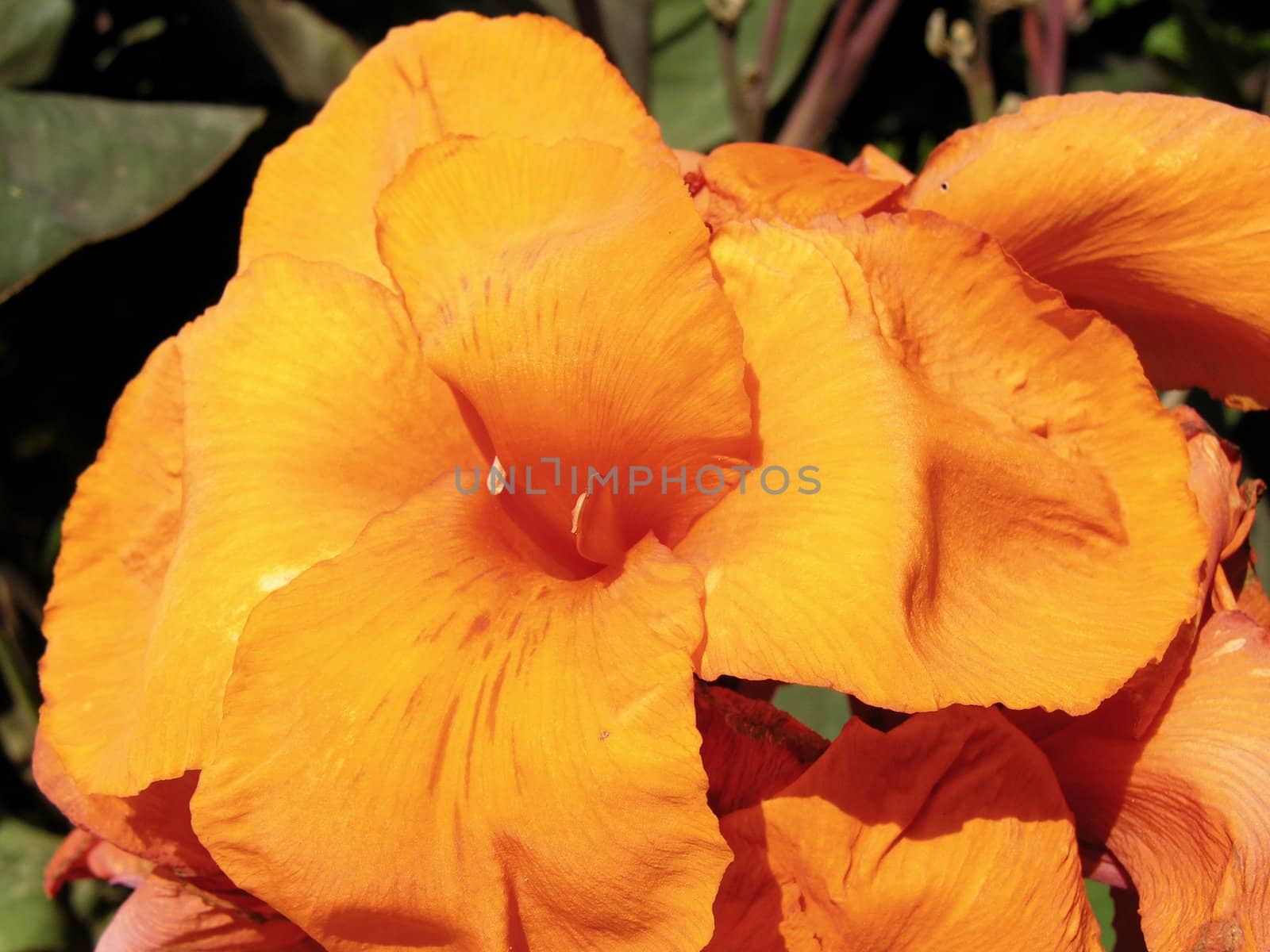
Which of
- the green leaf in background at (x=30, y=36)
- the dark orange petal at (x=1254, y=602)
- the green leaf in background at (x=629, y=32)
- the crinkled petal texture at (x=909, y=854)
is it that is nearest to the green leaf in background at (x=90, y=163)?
the green leaf in background at (x=30, y=36)

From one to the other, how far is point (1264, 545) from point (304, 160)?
A: 723 millimetres

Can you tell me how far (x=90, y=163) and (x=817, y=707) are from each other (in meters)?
0.63

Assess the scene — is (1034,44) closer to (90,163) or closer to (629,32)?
(629,32)

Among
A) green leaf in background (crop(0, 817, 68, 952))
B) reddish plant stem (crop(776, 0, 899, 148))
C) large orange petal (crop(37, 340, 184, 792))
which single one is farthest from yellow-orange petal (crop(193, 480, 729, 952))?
reddish plant stem (crop(776, 0, 899, 148))

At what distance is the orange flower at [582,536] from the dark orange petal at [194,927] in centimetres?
8

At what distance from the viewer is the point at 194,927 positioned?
62 cm

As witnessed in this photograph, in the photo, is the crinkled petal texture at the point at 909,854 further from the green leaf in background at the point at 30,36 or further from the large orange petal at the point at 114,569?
the green leaf in background at the point at 30,36

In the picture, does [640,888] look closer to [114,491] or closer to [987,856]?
[987,856]

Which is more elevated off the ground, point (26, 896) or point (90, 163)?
point (90, 163)

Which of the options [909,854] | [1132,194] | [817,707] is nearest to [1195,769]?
[909,854]

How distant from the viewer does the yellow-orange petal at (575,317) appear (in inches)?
18.1

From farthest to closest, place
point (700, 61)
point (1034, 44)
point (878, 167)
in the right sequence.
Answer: point (700, 61), point (1034, 44), point (878, 167)

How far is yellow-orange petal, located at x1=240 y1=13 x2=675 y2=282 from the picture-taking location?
566mm

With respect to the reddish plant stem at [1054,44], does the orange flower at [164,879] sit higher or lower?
lower
